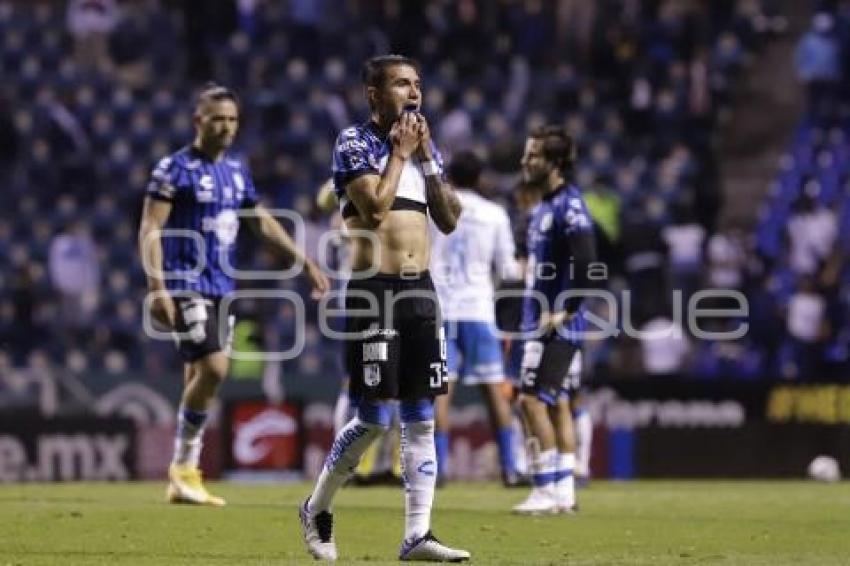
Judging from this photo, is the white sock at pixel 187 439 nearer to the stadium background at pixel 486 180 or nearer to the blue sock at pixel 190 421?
the blue sock at pixel 190 421

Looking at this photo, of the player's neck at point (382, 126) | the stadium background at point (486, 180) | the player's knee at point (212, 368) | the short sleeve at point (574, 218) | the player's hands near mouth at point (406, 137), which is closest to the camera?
the player's hands near mouth at point (406, 137)

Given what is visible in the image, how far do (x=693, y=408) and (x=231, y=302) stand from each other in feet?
29.5

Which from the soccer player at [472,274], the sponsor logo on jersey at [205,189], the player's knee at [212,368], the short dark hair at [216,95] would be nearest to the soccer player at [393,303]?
the player's knee at [212,368]

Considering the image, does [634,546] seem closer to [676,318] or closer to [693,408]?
[693,408]

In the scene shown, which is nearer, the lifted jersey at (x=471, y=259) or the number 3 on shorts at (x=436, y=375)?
the number 3 on shorts at (x=436, y=375)

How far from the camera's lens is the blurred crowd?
80.0 feet

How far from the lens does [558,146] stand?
1415 cm

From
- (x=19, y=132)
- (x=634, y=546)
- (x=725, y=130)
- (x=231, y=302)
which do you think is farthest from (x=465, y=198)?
(x=725, y=130)

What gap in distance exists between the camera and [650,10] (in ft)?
98.7

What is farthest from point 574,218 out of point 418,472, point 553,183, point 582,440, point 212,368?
point 418,472

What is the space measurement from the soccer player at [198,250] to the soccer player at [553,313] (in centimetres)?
159

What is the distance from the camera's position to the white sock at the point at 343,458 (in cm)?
1027

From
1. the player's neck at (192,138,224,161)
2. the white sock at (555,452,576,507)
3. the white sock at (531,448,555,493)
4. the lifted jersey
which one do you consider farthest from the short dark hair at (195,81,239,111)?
the white sock at (555,452,576,507)

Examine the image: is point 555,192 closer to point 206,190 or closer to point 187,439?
point 206,190
